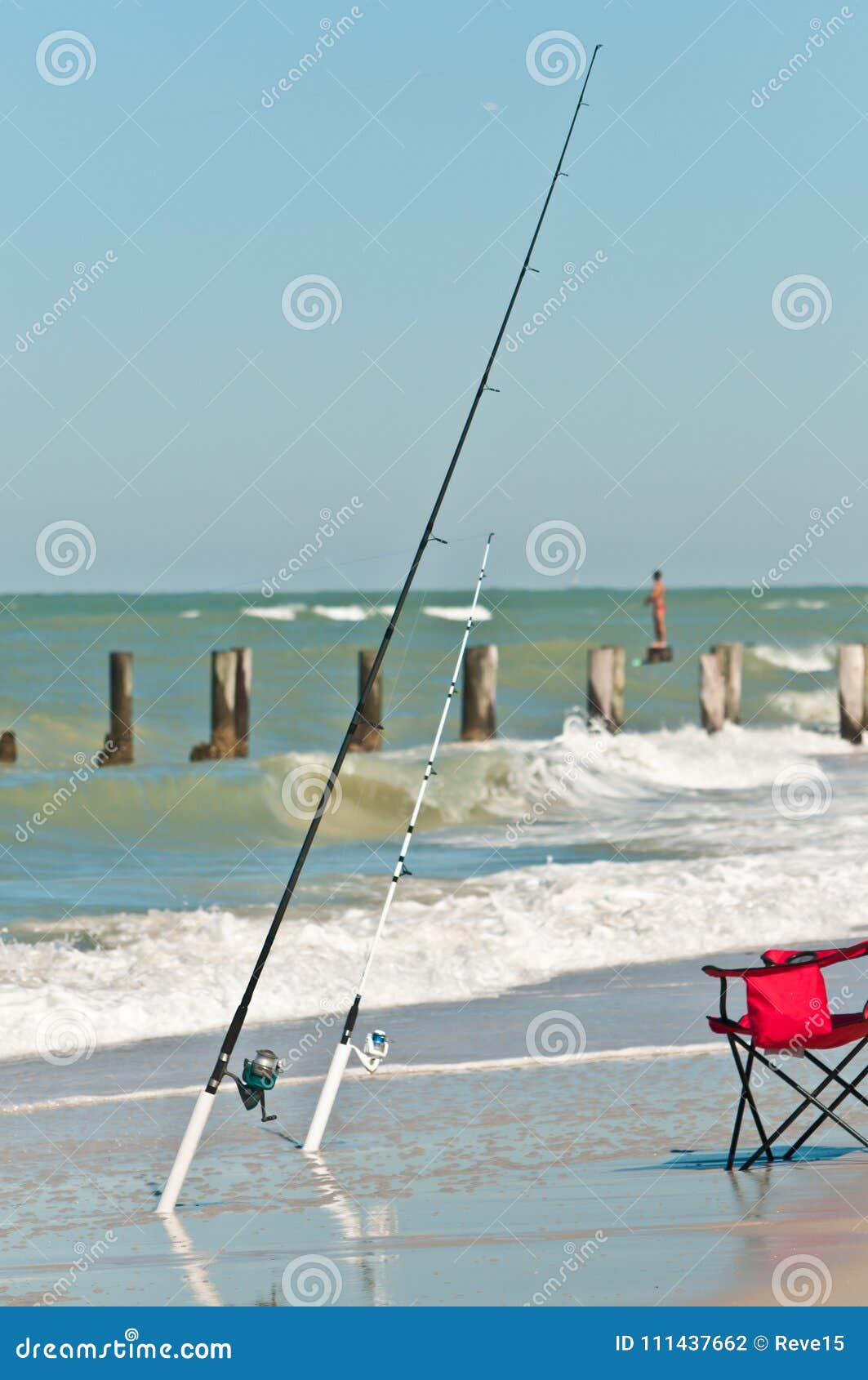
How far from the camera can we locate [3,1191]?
5.48 m

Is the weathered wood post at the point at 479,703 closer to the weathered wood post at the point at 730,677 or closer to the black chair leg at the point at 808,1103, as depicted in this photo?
the weathered wood post at the point at 730,677

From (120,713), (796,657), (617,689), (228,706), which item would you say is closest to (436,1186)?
(120,713)

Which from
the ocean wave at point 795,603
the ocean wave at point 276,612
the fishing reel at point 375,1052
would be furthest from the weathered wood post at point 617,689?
the ocean wave at point 795,603

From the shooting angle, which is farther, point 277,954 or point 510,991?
point 277,954

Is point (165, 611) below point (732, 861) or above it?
above

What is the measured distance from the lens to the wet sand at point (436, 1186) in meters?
4.27

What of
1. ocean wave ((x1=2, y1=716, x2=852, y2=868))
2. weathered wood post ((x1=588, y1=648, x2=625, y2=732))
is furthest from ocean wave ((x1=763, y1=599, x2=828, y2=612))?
ocean wave ((x1=2, y1=716, x2=852, y2=868))

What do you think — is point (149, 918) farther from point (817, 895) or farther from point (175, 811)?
point (175, 811)

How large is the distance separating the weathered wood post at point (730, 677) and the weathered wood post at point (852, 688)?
2159 millimetres

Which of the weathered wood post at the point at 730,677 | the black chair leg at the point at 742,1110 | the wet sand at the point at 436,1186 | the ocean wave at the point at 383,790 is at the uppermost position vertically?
the weathered wood post at the point at 730,677

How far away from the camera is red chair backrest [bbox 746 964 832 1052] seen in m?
5.20

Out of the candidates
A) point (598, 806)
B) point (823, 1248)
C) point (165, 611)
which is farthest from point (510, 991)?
point (165, 611)

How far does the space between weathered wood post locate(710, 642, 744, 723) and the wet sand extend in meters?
20.1
